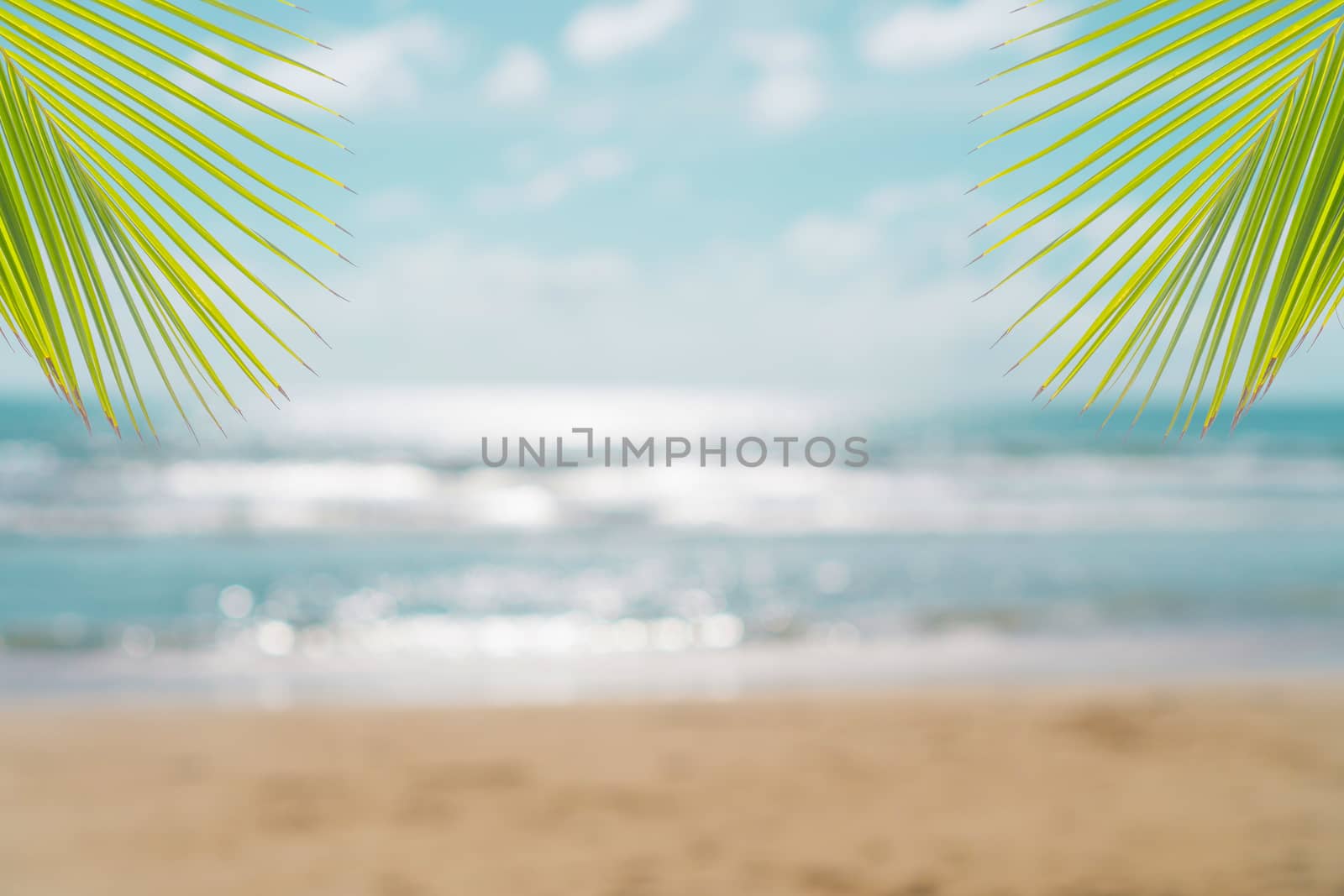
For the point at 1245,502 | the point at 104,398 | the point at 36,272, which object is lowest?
the point at 1245,502

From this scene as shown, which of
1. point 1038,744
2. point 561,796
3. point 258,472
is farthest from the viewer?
point 258,472

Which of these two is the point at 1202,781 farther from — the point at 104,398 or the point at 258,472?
the point at 258,472

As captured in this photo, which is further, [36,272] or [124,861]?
[124,861]

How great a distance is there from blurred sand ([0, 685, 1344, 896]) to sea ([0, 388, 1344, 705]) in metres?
0.75

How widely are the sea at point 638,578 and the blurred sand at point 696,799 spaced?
75 centimetres

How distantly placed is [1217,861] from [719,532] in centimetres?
1016

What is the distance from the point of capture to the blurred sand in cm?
372

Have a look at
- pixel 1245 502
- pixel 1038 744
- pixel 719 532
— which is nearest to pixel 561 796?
pixel 1038 744

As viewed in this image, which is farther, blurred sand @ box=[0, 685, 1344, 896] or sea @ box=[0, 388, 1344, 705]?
sea @ box=[0, 388, 1344, 705]

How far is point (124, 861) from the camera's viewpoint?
12.7ft

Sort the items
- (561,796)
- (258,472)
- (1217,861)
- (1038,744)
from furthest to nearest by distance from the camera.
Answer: (258,472)
(1038,744)
(561,796)
(1217,861)

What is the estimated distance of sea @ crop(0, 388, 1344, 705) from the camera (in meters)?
6.88

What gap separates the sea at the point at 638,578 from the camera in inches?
271

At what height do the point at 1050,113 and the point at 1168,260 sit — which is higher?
the point at 1050,113
